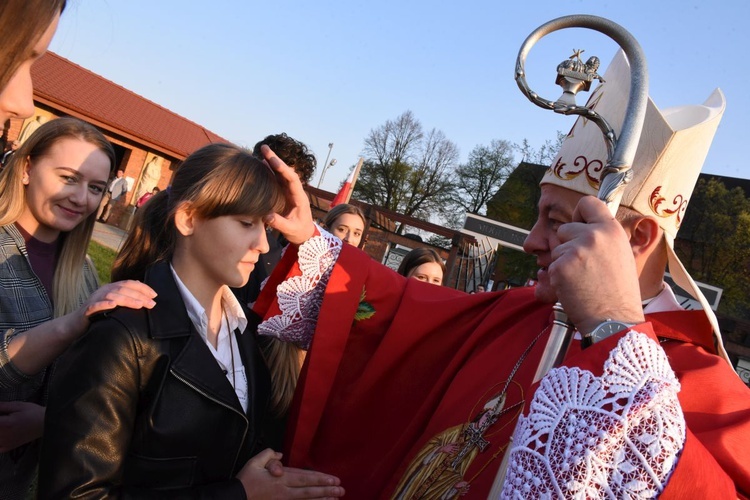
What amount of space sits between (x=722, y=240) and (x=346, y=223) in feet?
74.8

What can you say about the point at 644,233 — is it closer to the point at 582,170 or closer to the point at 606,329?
the point at 582,170

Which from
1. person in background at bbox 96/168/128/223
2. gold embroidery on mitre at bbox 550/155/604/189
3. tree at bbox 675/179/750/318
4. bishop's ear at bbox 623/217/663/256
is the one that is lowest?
person in background at bbox 96/168/128/223

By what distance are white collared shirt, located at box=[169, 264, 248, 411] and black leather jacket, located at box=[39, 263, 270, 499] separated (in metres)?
0.11

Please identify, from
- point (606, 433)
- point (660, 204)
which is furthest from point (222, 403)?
point (660, 204)

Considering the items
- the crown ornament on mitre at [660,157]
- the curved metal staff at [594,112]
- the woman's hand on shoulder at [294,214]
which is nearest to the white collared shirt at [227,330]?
the woman's hand on shoulder at [294,214]

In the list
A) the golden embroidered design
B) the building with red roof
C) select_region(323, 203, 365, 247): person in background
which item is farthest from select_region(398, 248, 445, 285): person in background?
the building with red roof

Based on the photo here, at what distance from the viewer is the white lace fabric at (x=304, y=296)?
2242mm

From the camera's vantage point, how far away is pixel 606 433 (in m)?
1.12

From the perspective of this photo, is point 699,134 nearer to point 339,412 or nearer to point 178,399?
point 339,412

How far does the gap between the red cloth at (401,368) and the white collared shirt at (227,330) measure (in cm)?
14

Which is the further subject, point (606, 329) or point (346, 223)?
point (346, 223)

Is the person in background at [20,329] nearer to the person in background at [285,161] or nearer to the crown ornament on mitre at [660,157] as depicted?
the person in background at [285,161]

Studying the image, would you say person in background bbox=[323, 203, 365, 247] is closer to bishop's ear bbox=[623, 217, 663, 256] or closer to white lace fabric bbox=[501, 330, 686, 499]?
bishop's ear bbox=[623, 217, 663, 256]

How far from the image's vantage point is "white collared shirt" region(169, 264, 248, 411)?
6.79 ft
